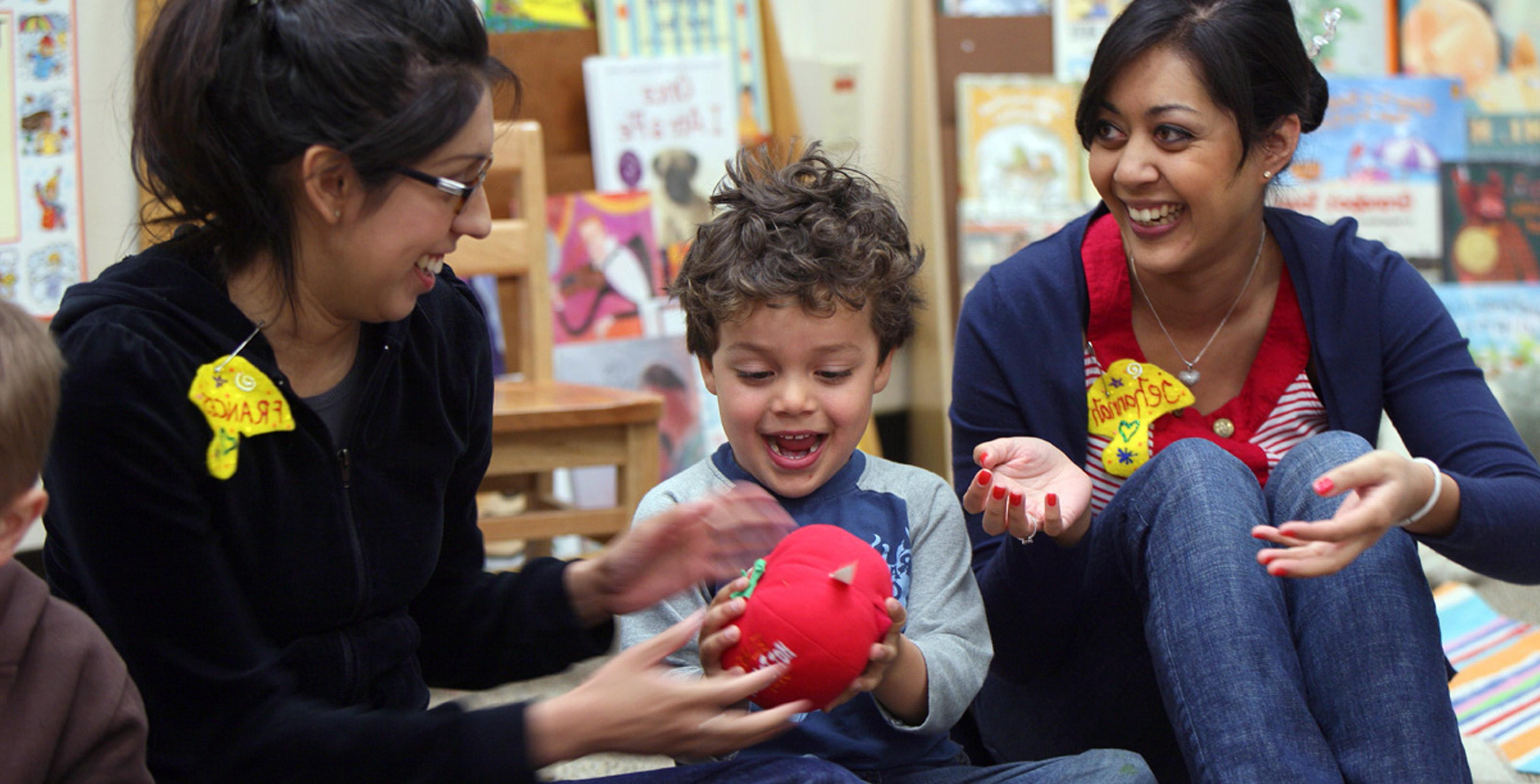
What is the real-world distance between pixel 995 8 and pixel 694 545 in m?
2.42

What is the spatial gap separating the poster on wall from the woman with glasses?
141 cm

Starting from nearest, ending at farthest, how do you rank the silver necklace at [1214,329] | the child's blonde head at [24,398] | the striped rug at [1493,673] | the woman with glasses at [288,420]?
1. the child's blonde head at [24,398]
2. the woman with glasses at [288,420]
3. the silver necklace at [1214,329]
4. the striped rug at [1493,673]

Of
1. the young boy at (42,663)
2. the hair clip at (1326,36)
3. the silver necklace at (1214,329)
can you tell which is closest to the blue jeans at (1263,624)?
the silver necklace at (1214,329)

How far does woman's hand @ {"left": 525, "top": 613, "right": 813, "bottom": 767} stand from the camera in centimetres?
94

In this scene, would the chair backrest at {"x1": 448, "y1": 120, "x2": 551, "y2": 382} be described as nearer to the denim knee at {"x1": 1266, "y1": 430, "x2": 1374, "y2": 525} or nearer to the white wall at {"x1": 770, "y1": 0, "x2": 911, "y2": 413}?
the white wall at {"x1": 770, "y1": 0, "x2": 911, "y2": 413}

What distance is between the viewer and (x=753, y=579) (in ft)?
3.59

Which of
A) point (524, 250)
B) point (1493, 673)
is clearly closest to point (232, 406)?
point (524, 250)

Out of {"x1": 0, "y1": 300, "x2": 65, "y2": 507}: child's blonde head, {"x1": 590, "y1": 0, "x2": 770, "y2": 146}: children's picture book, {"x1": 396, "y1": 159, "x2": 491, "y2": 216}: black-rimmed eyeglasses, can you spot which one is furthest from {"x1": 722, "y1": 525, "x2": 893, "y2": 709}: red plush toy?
{"x1": 590, "y1": 0, "x2": 770, "y2": 146}: children's picture book

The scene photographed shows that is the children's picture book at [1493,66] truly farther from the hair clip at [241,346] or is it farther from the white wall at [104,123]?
the hair clip at [241,346]

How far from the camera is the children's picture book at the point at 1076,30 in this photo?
3248 millimetres

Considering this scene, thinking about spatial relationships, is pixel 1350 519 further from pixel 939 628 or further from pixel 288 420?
pixel 288 420

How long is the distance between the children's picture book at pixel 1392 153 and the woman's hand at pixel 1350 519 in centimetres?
241

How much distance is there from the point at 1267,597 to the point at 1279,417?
0.37 m

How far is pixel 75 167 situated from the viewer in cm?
229
